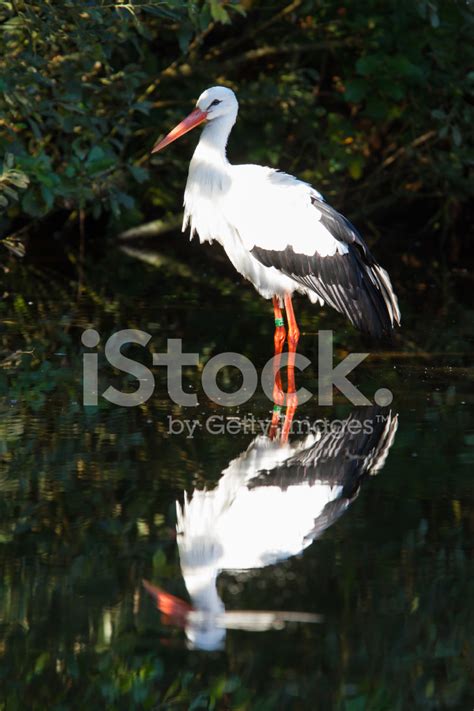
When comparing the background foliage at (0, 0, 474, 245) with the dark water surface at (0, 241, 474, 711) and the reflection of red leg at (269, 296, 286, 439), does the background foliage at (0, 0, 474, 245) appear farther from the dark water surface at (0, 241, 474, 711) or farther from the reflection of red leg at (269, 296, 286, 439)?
the dark water surface at (0, 241, 474, 711)

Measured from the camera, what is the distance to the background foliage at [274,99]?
10.1 metres

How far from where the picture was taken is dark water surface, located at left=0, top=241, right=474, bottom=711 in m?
3.70

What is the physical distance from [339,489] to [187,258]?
9088 millimetres

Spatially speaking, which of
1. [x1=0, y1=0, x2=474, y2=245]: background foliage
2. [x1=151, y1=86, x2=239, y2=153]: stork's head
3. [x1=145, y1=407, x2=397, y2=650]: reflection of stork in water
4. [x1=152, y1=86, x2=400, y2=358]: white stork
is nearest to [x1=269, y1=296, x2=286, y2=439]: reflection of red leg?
[x1=152, y1=86, x2=400, y2=358]: white stork

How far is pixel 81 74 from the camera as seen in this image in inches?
416

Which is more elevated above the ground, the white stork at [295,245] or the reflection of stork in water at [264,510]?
the white stork at [295,245]

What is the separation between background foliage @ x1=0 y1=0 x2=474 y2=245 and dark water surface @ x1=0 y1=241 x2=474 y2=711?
3.00 m

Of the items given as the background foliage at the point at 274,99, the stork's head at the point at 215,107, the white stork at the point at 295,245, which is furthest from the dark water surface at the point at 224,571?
the background foliage at the point at 274,99

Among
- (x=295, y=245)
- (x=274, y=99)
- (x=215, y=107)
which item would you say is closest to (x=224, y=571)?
(x=295, y=245)

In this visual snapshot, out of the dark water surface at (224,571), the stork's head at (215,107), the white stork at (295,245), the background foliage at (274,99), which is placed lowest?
the dark water surface at (224,571)

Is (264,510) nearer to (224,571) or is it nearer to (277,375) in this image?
(224,571)

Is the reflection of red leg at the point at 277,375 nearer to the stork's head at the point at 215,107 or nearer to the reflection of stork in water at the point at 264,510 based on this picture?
the reflection of stork in water at the point at 264,510

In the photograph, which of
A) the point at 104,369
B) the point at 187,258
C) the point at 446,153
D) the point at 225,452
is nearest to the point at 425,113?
the point at 446,153

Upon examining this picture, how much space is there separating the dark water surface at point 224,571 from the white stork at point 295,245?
411 millimetres
